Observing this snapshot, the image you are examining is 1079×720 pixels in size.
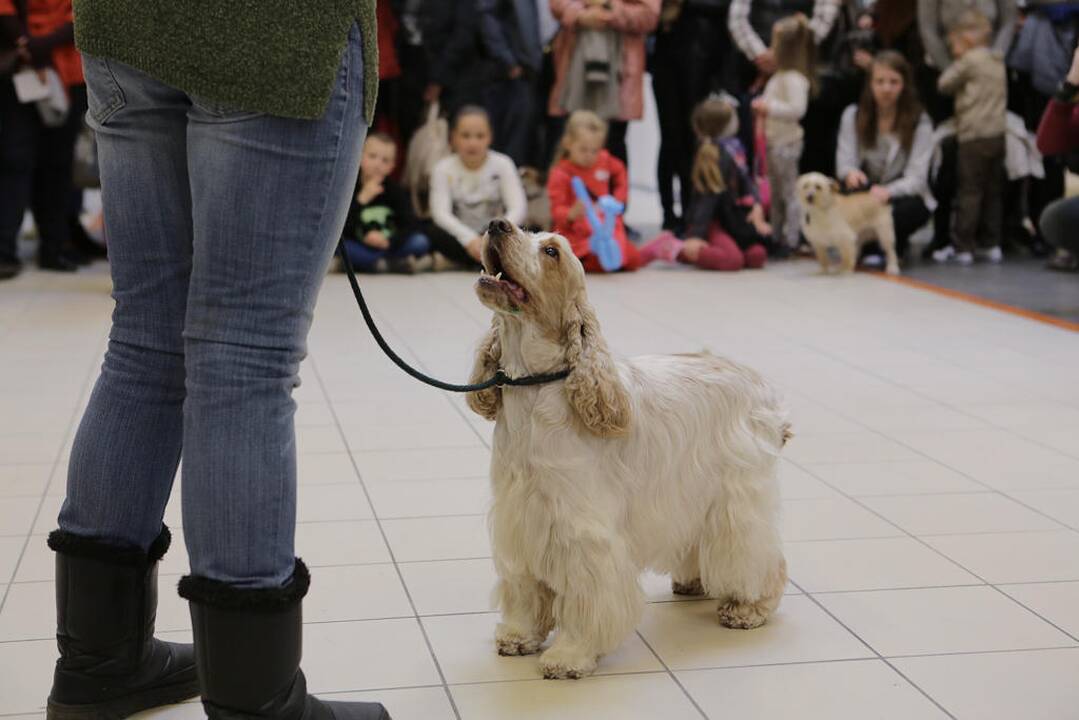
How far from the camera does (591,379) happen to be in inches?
90.0

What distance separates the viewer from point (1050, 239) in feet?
14.1

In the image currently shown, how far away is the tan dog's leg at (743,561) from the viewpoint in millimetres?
2547

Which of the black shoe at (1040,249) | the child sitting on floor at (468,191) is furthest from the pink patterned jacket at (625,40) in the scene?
the black shoe at (1040,249)

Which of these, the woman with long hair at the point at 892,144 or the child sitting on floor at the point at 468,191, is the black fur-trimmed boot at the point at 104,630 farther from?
the woman with long hair at the point at 892,144

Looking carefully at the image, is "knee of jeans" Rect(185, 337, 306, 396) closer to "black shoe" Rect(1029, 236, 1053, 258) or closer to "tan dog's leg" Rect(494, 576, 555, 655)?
"tan dog's leg" Rect(494, 576, 555, 655)

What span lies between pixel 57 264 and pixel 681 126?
3.79m

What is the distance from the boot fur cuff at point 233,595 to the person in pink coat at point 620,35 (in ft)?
22.2

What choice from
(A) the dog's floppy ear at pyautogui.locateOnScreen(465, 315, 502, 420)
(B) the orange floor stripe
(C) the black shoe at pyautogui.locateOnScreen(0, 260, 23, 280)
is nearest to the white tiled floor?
(B) the orange floor stripe

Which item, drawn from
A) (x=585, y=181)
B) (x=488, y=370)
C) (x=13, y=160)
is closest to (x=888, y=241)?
(x=585, y=181)

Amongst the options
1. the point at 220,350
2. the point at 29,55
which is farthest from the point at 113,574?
the point at 29,55

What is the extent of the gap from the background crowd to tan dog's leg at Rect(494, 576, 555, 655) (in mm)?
5084

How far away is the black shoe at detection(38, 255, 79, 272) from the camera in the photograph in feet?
24.5

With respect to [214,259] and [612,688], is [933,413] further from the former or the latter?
[214,259]

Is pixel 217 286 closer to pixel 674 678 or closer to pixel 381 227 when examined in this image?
pixel 674 678
